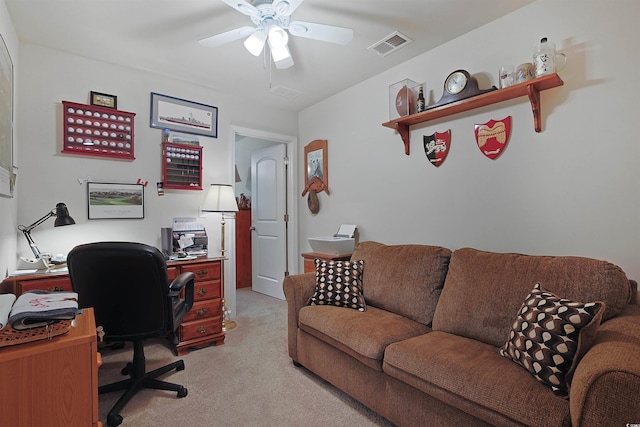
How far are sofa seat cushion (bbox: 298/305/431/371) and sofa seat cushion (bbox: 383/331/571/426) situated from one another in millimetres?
94

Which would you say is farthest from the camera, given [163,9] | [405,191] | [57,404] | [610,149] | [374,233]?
[374,233]

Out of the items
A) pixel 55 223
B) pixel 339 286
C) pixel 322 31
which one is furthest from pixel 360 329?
pixel 55 223

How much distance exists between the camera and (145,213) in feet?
10.0

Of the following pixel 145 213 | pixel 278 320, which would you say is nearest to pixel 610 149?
pixel 278 320

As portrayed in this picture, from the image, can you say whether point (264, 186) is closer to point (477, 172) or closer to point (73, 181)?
point (73, 181)

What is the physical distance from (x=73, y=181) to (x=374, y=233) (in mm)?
2749

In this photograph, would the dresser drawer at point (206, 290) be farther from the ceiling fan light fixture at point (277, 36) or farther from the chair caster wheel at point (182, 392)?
the ceiling fan light fixture at point (277, 36)

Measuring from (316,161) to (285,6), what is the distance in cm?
220

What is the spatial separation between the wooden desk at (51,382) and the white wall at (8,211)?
1.40 meters

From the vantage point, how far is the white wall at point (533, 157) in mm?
1831

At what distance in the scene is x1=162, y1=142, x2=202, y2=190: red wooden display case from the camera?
124 inches

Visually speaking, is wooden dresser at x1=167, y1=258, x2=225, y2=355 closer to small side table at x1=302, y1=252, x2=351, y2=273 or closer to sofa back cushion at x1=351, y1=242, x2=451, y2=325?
small side table at x1=302, y1=252, x2=351, y2=273

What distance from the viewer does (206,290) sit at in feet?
9.11

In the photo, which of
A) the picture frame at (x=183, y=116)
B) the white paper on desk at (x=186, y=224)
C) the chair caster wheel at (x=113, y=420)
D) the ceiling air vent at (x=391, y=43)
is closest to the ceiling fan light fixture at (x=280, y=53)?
the ceiling air vent at (x=391, y=43)
